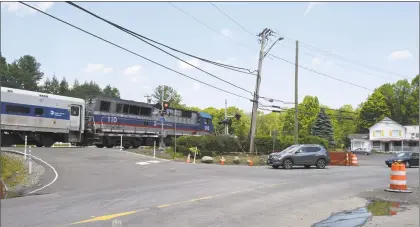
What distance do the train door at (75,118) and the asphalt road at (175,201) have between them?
1382cm

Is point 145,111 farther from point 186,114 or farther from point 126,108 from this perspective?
point 186,114

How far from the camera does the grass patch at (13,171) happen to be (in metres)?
15.3

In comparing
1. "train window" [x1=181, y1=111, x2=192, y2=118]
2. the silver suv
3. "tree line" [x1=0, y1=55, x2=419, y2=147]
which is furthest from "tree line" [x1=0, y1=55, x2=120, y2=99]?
the silver suv

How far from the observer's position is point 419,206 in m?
10.9

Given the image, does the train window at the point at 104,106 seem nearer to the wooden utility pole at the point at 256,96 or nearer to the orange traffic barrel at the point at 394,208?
the wooden utility pole at the point at 256,96

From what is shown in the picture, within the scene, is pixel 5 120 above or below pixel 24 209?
above

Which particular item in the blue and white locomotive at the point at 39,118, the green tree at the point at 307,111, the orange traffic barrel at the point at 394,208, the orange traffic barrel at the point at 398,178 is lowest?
the orange traffic barrel at the point at 394,208

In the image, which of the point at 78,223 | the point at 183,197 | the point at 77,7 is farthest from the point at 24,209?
the point at 77,7

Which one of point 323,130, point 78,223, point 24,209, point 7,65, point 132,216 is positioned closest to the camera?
point 78,223

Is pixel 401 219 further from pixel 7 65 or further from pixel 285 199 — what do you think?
pixel 7 65

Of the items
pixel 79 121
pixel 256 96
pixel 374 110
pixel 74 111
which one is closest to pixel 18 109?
pixel 74 111

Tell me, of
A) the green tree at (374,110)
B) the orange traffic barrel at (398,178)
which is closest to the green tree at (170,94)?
the green tree at (374,110)

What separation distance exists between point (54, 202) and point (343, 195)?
888cm

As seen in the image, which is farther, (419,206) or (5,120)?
(5,120)
